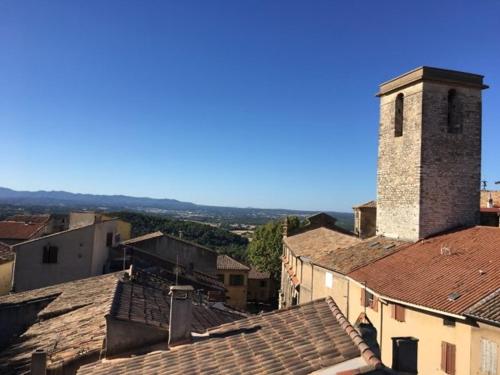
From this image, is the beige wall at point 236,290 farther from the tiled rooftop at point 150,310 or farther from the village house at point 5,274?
the tiled rooftop at point 150,310

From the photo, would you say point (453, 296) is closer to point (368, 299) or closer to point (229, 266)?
point (368, 299)

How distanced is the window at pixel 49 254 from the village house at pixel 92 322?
16.3 ft

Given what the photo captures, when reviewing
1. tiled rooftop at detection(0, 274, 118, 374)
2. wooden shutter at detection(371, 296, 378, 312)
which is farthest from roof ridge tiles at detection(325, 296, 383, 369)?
wooden shutter at detection(371, 296, 378, 312)

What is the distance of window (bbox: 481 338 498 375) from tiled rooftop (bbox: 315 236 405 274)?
765 centimetres

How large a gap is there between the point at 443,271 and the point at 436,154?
23.3 ft

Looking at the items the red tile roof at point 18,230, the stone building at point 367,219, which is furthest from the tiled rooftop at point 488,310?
the red tile roof at point 18,230

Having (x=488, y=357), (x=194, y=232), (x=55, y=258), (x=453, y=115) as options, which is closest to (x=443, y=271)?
(x=488, y=357)

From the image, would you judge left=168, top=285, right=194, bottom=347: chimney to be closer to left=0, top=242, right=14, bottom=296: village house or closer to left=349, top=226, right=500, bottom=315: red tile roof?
left=349, top=226, right=500, bottom=315: red tile roof

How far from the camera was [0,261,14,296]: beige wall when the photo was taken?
26225 mm

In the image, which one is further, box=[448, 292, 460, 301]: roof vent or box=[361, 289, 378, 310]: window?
box=[361, 289, 378, 310]: window

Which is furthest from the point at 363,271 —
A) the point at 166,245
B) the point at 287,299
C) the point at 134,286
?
the point at 287,299

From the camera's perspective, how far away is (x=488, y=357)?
11.5 meters

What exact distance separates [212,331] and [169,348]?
85cm

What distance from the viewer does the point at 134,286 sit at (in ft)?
48.4
